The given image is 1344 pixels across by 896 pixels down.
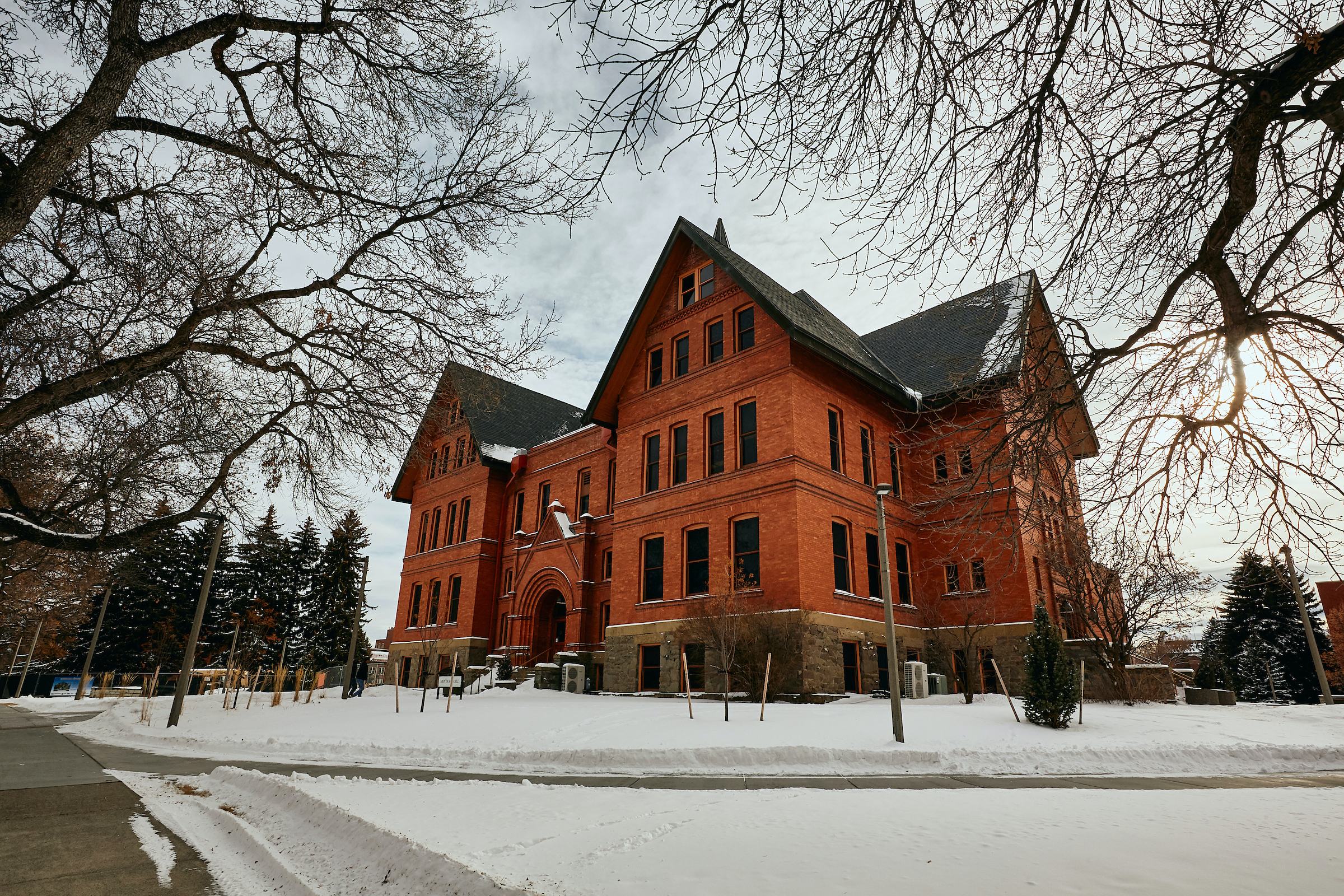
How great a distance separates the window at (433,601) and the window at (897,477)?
903 inches

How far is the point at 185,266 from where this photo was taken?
9.91 meters

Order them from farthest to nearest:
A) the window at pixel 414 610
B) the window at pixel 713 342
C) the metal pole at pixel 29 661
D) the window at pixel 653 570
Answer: the metal pole at pixel 29 661 < the window at pixel 414 610 < the window at pixel 713 342 < the window at pixel 653 570

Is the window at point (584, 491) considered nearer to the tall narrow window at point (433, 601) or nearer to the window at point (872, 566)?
the tall narrow window at point (433, 601)

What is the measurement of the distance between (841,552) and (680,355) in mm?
9548

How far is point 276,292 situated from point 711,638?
14.0 m

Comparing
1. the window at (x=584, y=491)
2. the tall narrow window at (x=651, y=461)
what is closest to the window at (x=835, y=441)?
the tall narrow window at (x=651, y=461)

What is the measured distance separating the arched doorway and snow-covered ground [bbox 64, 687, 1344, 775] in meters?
9.52

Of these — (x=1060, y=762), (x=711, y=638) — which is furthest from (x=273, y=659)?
(x=1060, y=762)

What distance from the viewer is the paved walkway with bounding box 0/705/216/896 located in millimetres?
4719

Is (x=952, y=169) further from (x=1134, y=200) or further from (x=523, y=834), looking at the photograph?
(x=523, y=834)

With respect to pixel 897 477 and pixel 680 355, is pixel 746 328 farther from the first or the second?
pixel 897 477

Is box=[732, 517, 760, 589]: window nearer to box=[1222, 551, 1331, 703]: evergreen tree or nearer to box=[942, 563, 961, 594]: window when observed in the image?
box=[942, 563, 961, 594]: window

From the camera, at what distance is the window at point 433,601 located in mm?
35094

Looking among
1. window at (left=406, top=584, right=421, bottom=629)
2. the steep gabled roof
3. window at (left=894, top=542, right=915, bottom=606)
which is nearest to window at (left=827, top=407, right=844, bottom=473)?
window at (left=894, top=542, right=915, bottom=606)
